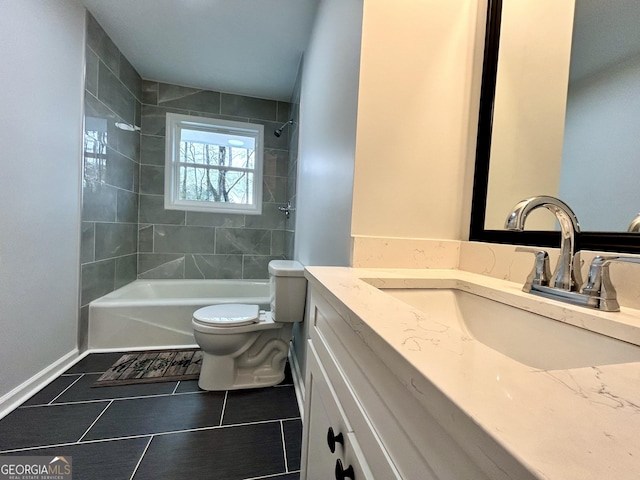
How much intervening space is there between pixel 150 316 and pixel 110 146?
1.43 m

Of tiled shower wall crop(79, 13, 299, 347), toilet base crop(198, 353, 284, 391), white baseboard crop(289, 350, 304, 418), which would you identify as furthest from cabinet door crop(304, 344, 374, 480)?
tiled shower wall crop(79, 13, 299, 347)

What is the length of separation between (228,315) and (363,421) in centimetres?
145

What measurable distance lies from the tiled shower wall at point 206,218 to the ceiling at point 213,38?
0.20 m

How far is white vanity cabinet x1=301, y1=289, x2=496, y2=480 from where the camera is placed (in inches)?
12.0

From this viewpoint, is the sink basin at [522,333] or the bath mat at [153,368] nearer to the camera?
the sink basin at [522,333]

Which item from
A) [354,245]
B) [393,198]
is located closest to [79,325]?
[354,245]

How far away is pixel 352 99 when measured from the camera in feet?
3.53

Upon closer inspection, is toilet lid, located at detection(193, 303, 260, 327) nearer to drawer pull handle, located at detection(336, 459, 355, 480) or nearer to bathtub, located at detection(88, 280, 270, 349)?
bathtub, located at detection(88, 280, 270, 349)

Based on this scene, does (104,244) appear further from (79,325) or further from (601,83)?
(601,83)

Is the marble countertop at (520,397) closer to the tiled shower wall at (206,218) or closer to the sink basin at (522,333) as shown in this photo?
the sink basin at (522,333)

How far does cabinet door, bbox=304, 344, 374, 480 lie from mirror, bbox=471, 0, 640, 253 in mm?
737

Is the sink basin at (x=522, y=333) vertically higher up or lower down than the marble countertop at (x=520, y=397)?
lower down

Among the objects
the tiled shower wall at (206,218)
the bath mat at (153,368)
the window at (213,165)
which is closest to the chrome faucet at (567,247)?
the bath mat at (153,368)

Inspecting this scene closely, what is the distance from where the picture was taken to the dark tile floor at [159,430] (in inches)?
45.4
